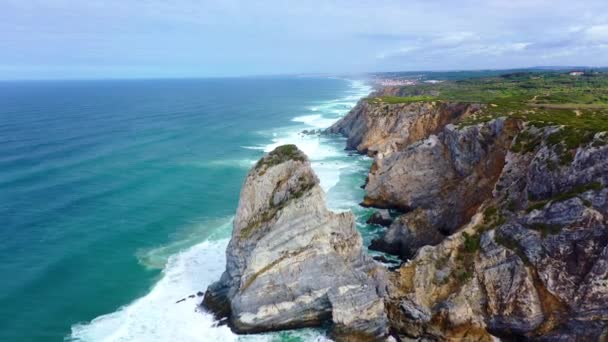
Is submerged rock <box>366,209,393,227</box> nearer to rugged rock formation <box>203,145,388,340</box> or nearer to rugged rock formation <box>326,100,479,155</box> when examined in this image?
rugged rock formation <box>203,145,388,340</box>

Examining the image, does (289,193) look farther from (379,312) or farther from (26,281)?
(26,281)

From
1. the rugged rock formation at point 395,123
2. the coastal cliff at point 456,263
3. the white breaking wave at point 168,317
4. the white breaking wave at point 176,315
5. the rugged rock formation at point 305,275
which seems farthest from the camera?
the rugged rock formation at point 395,123

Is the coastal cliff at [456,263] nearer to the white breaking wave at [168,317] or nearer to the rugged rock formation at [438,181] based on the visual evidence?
the white breaking wave at [168,317]

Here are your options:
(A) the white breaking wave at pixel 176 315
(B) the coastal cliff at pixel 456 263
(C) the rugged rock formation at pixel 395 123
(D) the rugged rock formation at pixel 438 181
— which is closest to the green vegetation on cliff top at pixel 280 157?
(B) the coastal cliff at pixel 456 263

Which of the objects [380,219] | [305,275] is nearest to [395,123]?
[380,219]

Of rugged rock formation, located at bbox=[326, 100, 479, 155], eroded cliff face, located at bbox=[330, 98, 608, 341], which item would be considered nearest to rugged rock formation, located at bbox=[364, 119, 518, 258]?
eroded cliff face, located at bbox=[330, 98, 608, 341]

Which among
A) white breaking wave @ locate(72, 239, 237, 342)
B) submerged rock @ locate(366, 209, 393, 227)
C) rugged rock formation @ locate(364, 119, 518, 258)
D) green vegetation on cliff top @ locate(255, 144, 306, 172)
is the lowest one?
white breaking wave @ locate(72, 239, 237, 342)
